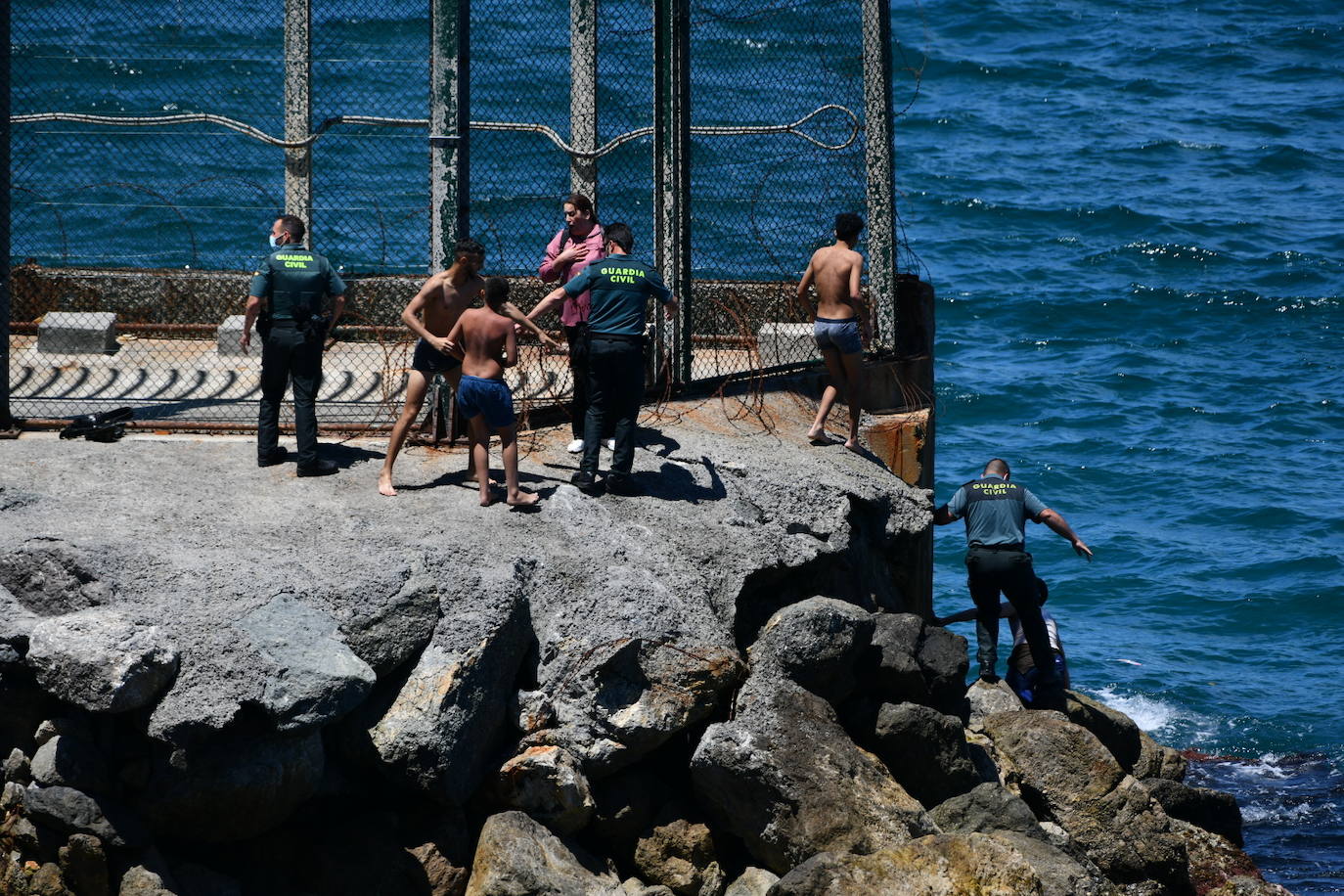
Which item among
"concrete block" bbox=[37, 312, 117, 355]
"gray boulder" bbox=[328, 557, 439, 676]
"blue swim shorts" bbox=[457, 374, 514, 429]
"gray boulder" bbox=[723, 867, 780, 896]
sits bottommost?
"gray boulder" bbox=[723, 867, 780, 896]

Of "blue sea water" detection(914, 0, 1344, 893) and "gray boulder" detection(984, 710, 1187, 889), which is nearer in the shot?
"gray boulder" detection(984, 710, 1187, 889)

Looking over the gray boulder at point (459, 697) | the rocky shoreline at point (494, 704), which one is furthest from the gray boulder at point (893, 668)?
the gray boulder at point (459, 697)

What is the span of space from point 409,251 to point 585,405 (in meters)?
12.1

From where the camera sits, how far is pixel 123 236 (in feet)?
72.1

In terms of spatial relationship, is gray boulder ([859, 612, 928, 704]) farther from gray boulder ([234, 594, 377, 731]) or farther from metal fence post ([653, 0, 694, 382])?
gray boulder ([234, 594, 377, 731])

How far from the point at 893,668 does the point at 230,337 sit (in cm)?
717

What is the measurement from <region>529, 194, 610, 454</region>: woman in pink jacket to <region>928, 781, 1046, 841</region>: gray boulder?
345 cm

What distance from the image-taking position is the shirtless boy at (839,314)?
11.0 meters

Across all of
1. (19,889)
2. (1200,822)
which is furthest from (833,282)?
(19,889)

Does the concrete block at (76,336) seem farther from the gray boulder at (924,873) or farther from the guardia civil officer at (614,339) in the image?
the gray boulder at (924,873)

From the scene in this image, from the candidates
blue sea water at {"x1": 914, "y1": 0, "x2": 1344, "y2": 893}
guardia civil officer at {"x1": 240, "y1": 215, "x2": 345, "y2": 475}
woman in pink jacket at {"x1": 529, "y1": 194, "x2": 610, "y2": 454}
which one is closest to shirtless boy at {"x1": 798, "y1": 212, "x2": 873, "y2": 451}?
woman in pink jacket at {"x1": 529, "y1": 194, "x2": 610, "y2": 454}

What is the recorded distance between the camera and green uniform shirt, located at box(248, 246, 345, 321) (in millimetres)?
9992

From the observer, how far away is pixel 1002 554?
11.4 metres

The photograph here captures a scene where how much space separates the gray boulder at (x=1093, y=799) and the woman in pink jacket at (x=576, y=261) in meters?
3.71
